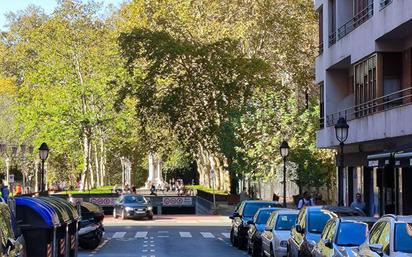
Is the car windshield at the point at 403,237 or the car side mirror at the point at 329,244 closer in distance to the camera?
the car windshield at the point at 403,237

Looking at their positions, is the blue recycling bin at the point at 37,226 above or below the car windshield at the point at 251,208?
above

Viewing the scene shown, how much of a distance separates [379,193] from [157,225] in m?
15.5

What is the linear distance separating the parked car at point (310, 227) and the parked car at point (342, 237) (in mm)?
1773

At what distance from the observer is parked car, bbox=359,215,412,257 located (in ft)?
40.9

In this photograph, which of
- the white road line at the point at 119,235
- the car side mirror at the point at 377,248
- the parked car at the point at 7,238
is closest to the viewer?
the parked car at the point at 7,238

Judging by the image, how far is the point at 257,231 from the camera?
2655 cm

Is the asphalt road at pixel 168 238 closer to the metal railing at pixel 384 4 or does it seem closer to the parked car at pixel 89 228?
the parked car at pixel 89 228

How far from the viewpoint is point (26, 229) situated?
51.8 ft

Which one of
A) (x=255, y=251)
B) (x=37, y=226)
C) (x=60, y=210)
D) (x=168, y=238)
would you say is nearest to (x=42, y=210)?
(x=37, y=226)

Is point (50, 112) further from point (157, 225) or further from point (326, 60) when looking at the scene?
point (326, 60)

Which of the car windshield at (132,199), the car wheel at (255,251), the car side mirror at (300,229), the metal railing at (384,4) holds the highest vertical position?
the metal railing at (384,4)

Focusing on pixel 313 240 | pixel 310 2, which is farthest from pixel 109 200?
pixel 313 240

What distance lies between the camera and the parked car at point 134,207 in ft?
166

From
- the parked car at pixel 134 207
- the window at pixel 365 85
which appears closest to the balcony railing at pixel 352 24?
the window at pixel 365 85
